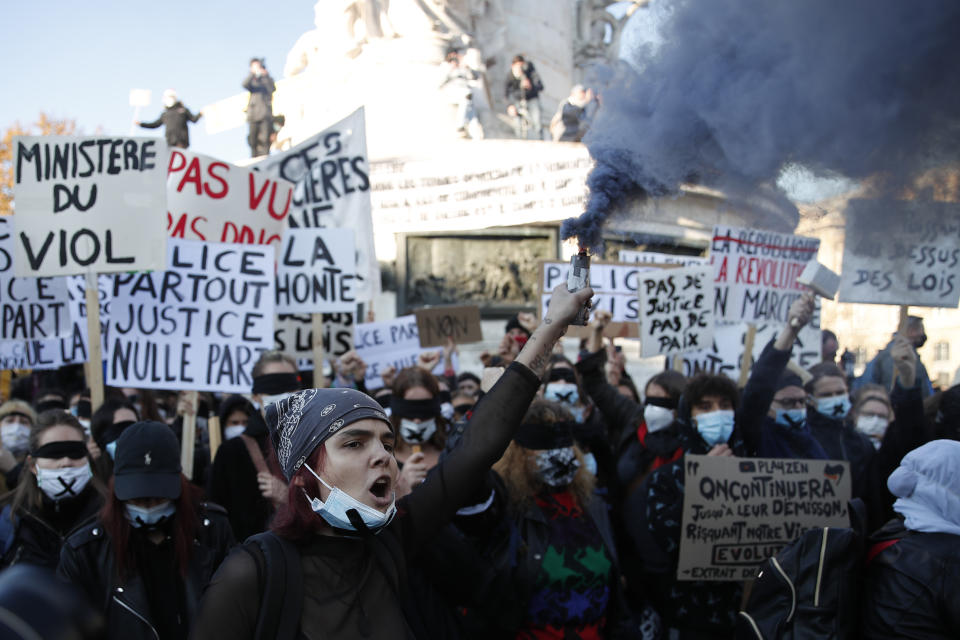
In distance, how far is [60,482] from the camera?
3904 millimetres

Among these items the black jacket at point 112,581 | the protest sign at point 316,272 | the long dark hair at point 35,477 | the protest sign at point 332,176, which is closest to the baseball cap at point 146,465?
the black jacket at point 112,581

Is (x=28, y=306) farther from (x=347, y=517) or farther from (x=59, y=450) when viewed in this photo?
(x=347, y=517)

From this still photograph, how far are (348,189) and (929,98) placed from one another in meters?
6.27

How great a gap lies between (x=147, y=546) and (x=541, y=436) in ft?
5.54

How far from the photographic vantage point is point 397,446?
4.34 m

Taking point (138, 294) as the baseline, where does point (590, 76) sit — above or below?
above

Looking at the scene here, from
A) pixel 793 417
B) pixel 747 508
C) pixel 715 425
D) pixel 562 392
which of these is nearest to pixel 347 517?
pixel 747 508

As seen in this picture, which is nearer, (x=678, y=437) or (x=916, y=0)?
(x=916, y=0)

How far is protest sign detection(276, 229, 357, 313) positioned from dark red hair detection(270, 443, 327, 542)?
498 cm

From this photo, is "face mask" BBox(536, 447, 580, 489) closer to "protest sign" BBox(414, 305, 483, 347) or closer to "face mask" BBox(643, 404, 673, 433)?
"face mask" BBox(643, 404, 673, 433)

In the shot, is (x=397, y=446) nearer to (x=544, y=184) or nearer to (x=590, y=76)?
(x=590, y=76)

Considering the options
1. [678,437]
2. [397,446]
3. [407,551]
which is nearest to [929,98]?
[407,551]

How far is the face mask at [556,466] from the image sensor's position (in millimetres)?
3922

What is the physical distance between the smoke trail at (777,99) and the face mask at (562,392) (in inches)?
124
